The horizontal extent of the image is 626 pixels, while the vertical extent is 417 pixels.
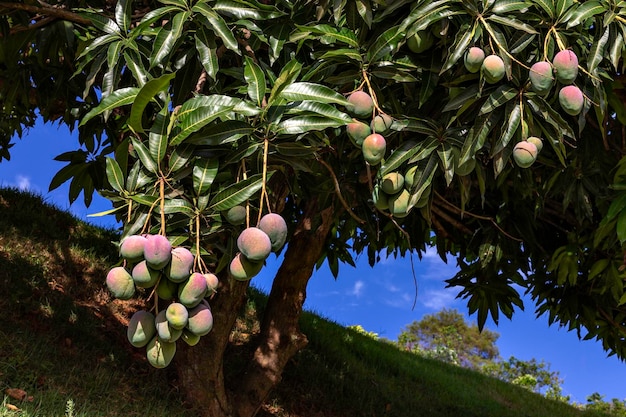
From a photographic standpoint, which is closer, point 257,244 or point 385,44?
point 257,244

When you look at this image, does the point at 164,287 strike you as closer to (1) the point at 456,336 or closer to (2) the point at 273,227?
(2) the point at 273,227

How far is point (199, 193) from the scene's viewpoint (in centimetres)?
157

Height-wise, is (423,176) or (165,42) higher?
(165,42)

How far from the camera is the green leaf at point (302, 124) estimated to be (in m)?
1.55

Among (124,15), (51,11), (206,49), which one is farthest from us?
(51,11)

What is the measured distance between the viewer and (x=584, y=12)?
5.75ft

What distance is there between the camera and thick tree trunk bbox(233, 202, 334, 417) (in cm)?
391

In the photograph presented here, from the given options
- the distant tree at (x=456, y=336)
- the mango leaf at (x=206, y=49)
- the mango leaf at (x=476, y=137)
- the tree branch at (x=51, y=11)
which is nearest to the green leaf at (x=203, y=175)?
the mango leaf at (x=206, y=49)

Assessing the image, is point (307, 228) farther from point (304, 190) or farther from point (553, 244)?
point (553, 244)

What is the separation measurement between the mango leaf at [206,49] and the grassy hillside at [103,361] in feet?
5.66

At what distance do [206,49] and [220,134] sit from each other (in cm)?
38

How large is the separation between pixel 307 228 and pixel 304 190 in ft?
2.65

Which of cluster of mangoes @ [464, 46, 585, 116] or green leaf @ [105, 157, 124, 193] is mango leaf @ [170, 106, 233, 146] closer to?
green leaf @ [105, 157, 124, 193]

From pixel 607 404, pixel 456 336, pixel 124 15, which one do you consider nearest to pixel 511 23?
pixel 124 15
